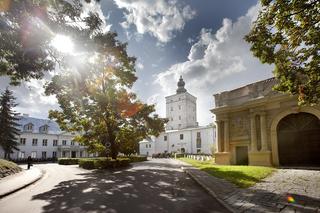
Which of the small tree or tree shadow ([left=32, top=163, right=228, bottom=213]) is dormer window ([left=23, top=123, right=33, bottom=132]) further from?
tree shadow ([left=32, top=163, right=228, bottom=213])

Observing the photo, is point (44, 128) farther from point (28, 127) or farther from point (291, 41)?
point (291, 41)

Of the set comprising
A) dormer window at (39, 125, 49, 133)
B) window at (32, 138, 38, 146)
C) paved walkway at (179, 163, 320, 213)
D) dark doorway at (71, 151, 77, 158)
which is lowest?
dark doorway at (71, 151, 77, 158)

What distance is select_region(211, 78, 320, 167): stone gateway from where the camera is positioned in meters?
18.4

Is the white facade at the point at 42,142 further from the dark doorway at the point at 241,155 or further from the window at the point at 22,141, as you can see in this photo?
the dark doorway at the point at 241,155

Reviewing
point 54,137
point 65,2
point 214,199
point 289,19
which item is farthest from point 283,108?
point 54,137

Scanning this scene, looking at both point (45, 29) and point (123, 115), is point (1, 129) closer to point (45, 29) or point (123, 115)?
point (123, 115)

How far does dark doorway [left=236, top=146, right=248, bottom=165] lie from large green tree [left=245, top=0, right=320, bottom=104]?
44.1ft

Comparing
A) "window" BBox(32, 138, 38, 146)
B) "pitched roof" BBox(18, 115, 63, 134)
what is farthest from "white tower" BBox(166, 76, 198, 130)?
"window" BBox(32, 138, 38, 146)

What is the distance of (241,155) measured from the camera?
2281 cm

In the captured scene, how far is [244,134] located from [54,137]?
4841cm

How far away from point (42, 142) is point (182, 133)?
136 feet

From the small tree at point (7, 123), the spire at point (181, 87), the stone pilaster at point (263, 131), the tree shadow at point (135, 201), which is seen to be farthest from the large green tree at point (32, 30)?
the spire at point (181, 87)

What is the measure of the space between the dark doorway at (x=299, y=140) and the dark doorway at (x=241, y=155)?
11.6 ft

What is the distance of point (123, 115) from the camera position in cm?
2303
